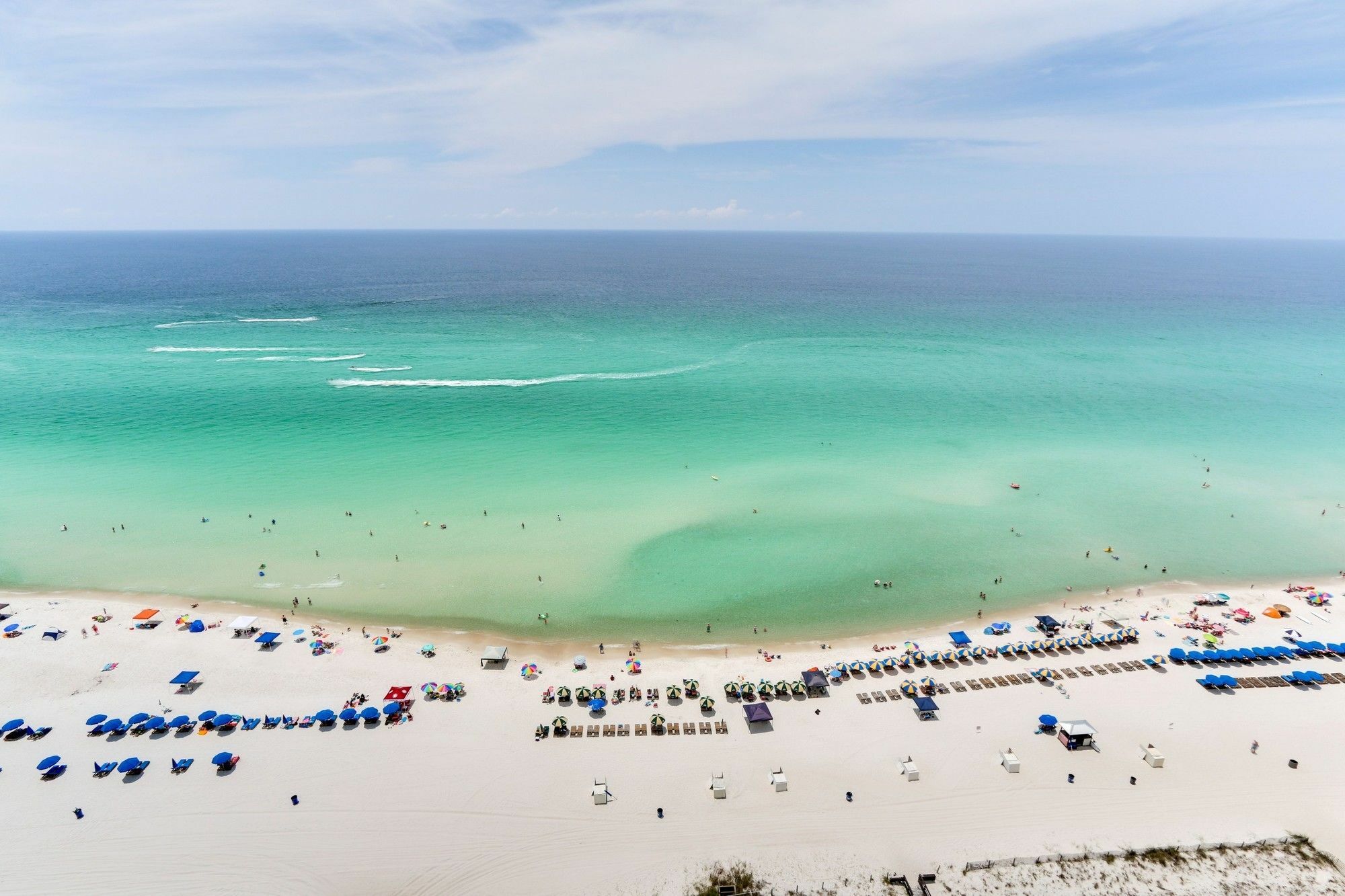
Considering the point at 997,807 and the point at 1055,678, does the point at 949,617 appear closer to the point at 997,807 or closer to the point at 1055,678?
the point at 1055,678

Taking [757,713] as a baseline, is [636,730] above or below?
below

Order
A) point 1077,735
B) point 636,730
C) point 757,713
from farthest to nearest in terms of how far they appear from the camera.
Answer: point 757,713
point 636,730
point 1077,735

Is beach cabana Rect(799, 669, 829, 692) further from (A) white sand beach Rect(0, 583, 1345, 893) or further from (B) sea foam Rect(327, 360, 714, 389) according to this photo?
(B) sea foam Rect(327, 360, 714, 389)

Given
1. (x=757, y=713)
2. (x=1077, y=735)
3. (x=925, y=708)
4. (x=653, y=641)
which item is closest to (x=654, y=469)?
(x=653, y=641)


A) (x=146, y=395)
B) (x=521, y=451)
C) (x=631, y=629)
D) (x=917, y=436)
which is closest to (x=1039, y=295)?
(x=917, y=436)

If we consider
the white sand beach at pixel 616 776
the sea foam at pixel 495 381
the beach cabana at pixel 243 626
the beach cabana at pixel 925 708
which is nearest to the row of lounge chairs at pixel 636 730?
the white sand beach at pixel 616 776

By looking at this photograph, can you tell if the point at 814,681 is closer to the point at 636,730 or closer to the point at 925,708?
the point at 925,708

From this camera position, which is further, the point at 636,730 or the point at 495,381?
the point at 495,381

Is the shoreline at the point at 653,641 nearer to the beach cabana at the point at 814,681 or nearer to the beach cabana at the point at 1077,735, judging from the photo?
the beach cabana at the point at 814,681
